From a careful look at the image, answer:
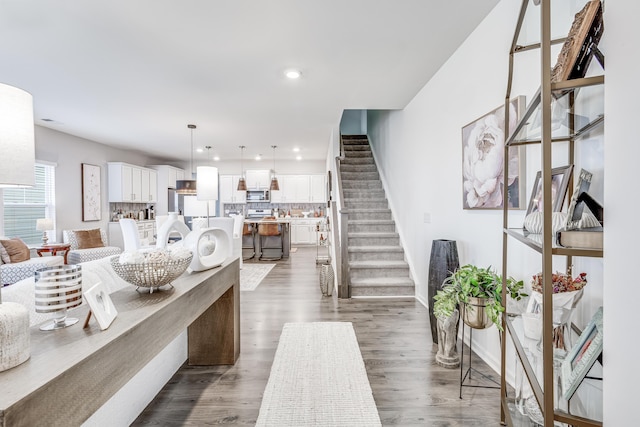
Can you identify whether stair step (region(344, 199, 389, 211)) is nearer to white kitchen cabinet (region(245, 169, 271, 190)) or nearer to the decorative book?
white kitchen cabinet (region(245, 169, 271, 190))

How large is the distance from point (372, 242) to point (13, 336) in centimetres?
445

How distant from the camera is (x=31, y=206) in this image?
540 centimetres

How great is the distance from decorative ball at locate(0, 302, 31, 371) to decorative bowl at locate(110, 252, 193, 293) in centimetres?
58

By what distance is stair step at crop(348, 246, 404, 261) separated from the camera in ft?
15.4

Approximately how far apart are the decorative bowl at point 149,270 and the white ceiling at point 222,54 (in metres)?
1.77

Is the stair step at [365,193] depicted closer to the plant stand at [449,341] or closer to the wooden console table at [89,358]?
the plant stand at [449,341]

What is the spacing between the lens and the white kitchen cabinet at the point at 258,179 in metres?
9.49

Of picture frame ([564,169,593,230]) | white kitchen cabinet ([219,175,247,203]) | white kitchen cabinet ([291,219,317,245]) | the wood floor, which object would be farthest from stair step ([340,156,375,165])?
picture frame ([564,169,593,230])

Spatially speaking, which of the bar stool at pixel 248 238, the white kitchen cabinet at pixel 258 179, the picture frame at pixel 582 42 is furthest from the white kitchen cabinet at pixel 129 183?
the picture frame at pixel 582 42

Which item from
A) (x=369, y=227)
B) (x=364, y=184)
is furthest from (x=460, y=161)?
(x=364, y=184)

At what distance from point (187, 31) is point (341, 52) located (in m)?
1.28

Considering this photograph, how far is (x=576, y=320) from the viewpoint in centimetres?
153

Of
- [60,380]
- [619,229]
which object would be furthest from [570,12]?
[60,380]

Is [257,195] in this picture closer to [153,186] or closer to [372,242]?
[153,186]
